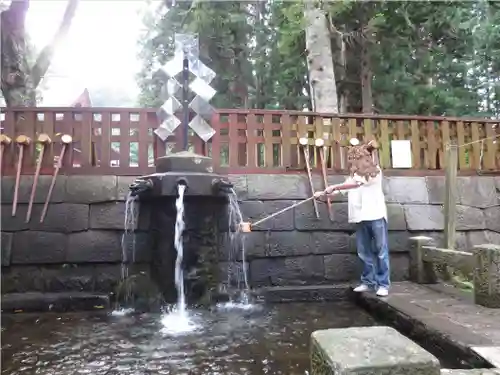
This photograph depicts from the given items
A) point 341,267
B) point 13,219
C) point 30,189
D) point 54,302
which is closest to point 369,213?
point 341,267

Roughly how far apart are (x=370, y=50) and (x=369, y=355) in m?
10.1

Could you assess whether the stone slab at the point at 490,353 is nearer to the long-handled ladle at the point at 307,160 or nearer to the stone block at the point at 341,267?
the stone block at the point at 341,267

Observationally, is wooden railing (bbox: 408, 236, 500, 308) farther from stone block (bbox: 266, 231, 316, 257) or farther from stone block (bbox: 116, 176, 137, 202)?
stone block (bbox: 116, 176, 137, 202)

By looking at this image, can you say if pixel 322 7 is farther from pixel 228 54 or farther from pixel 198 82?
pixel 228 54

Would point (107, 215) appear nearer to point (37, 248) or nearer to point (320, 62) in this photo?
point (37, 248)

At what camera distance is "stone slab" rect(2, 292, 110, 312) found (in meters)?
4.91

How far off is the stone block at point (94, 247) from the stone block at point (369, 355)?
13.8 feet

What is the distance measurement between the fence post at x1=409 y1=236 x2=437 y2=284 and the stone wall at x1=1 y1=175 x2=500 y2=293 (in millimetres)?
404

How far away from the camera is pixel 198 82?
5.84 m

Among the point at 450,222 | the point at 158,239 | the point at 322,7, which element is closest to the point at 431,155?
the point at 450,222

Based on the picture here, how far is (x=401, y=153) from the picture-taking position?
21.2 feet

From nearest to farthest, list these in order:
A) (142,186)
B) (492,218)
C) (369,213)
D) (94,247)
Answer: (142,186), (369,213), (94,247), (492,218)

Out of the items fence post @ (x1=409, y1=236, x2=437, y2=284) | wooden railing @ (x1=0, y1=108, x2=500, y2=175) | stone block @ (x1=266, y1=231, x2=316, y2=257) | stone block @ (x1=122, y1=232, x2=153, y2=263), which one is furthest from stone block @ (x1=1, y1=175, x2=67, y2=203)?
fence post @ (x1=409, y1=236, x2=437, y2=284)

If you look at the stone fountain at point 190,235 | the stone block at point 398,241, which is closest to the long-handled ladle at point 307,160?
the stone block at point 398,241
